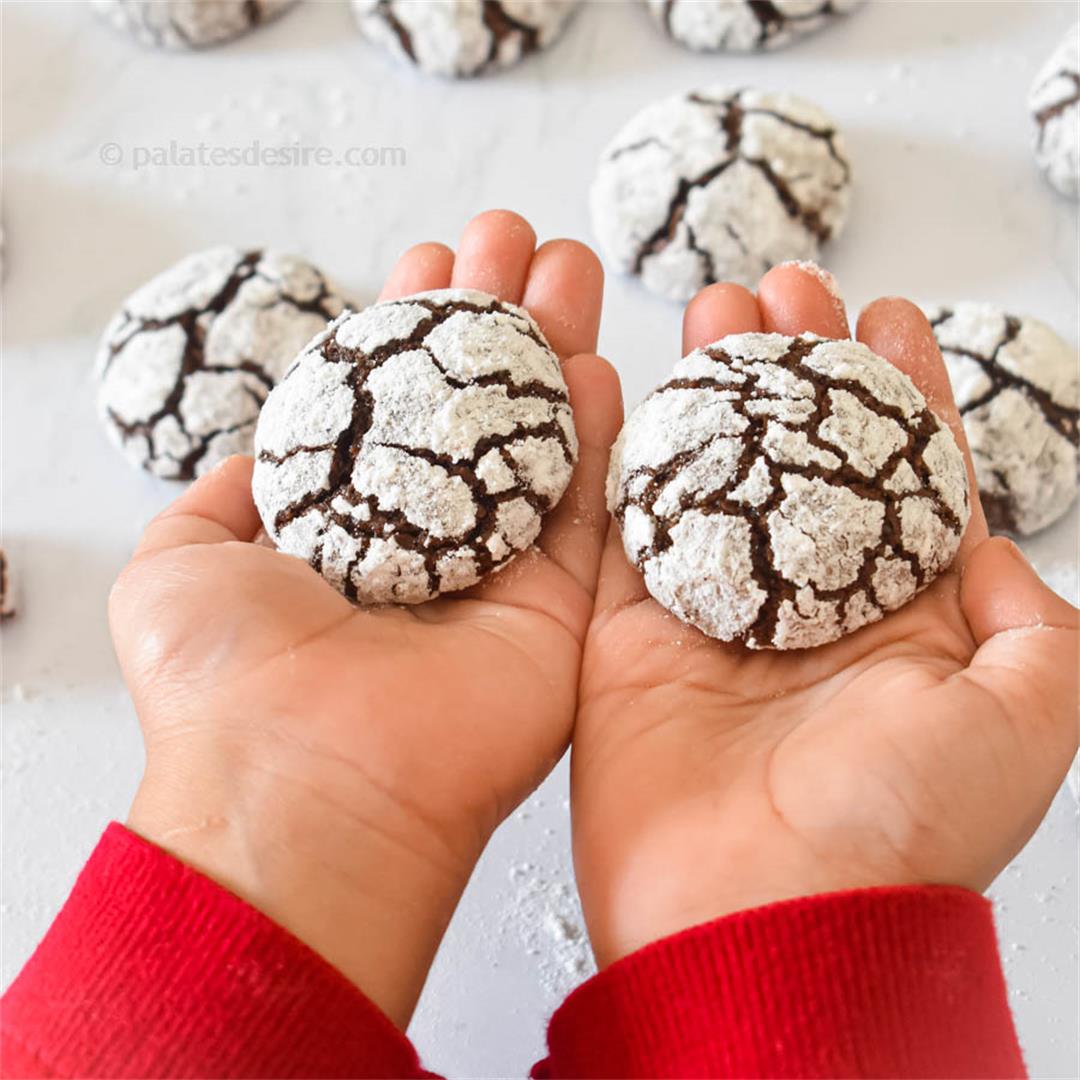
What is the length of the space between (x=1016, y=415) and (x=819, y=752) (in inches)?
37.2

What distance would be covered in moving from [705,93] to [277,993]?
171cm

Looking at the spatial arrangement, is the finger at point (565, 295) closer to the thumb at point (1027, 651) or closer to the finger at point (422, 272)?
the finger at point (422, 272)

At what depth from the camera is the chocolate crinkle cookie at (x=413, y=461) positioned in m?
1.28

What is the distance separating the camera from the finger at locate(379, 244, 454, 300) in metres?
1.60

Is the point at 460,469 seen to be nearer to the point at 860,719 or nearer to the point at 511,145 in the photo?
the point at 860,719

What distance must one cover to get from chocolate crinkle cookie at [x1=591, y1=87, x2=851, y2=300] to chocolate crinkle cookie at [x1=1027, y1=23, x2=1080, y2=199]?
1.24 feet

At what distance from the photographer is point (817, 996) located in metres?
0.96

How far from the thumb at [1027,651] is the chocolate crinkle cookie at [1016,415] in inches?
24.6

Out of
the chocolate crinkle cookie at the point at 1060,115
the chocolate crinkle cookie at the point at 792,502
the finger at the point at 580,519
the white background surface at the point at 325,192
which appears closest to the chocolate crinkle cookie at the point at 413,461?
the finger at the point at 580,519

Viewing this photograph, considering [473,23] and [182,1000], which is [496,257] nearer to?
[473,23]

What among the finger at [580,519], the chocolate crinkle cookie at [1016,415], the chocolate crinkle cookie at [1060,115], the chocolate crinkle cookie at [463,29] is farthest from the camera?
the chocolate crinkle cookie at [463,29]

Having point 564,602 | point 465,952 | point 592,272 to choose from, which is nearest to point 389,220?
point 592,272

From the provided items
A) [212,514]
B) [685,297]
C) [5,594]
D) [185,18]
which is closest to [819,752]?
[212,514]

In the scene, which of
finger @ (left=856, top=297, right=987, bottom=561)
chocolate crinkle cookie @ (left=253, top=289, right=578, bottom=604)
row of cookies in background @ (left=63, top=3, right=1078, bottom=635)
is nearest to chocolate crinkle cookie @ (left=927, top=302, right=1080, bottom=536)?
row of cookies in background @ (left=63, top=3, right=1078, bottom=635)
